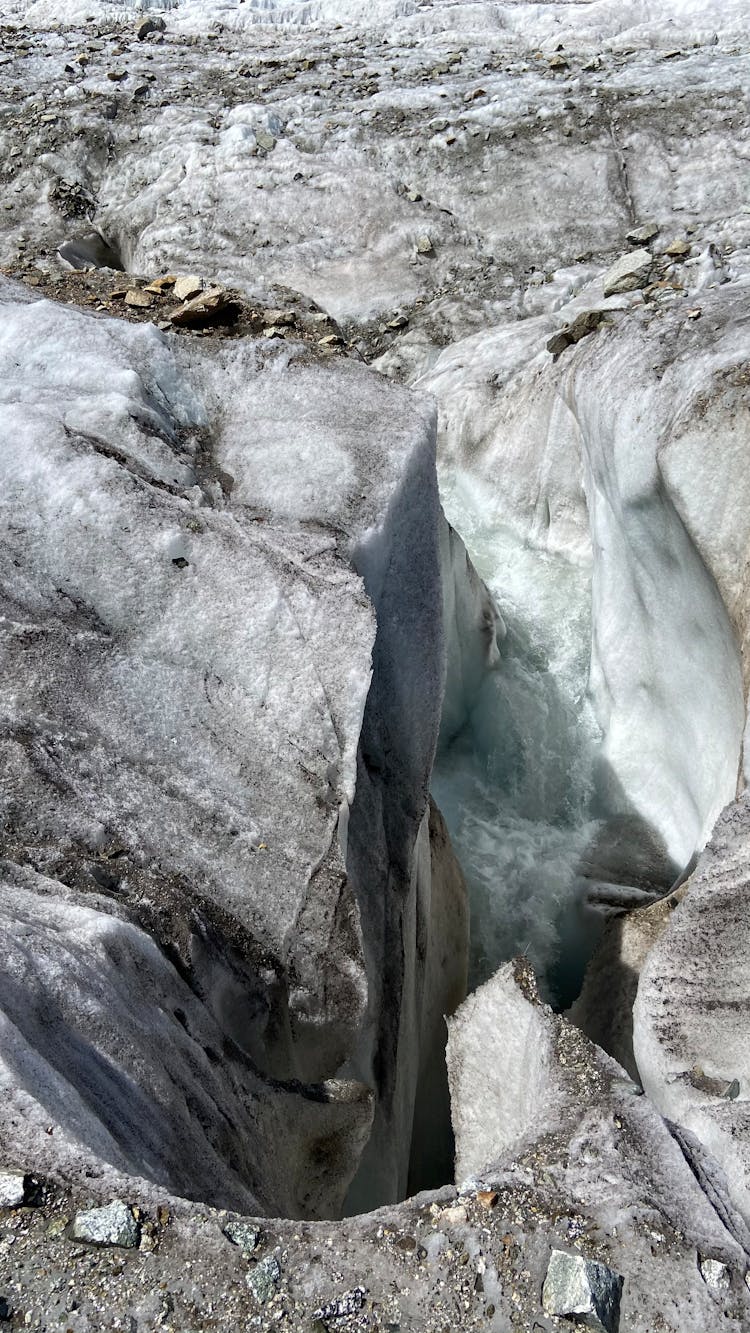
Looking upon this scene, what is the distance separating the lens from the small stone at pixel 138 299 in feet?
18.6

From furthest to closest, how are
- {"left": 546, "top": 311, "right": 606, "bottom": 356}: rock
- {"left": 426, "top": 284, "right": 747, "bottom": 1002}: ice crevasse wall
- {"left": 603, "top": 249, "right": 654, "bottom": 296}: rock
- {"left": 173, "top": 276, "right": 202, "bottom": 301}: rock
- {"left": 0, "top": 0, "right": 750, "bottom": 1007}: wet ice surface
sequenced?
{"left": 603, "top": 249, "right": 654, "bottom": 296}: rock, {"left": 0, "top": 0, "right": 750, "bottom": 1007}: wet ice surface, {"left": 546, "top": 311, "right": 606, "bottom": 356}: rock, {"left": 173, "top": 276, "right": 202, "bottom": 301}: rock, {"left": 426, "top": 284, "right": 747, "bottom": 1002}: ice crevasse wall

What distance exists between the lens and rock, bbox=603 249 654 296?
8.54 m

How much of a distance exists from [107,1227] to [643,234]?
417 inches

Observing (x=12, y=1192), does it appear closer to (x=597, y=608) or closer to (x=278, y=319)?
(x=278, y=319)

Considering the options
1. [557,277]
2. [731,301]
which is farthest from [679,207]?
[731,301]

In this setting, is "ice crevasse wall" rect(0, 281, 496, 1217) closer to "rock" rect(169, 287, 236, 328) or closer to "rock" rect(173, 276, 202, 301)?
"rock" rect(169, 287, 236, 328)

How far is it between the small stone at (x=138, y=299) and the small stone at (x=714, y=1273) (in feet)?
16.8

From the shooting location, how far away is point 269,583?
3811 millimetres

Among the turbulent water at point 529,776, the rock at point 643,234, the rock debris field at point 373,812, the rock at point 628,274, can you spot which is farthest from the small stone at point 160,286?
the rock at point 643,234

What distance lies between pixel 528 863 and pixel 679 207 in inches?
305

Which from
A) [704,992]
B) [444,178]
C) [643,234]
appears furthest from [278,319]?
[444,178]

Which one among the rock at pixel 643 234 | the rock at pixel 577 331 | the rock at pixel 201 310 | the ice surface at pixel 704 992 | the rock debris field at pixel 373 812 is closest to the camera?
the rock debris field at pixel 373 812

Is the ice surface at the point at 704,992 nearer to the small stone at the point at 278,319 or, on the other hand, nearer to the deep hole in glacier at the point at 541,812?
the deep hole in glacier at the point at 541,812

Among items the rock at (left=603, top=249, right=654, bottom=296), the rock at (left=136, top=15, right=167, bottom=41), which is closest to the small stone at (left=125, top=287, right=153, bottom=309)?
the rock at (left=603, top=249, right=654, bottom=296)
